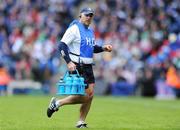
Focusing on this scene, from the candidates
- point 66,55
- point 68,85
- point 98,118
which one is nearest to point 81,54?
point 66,55

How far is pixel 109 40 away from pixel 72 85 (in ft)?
59.9

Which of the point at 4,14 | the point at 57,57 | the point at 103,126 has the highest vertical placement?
the point at 4,14

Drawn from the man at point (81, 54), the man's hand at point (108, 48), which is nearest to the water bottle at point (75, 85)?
the man at point (81, 54)

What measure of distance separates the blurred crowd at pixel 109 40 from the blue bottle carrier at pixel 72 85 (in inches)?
594

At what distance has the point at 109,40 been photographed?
102 ft

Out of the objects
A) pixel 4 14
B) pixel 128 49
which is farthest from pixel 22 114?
pixel 4 14

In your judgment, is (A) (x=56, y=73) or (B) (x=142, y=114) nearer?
(B) (x=142, y=114)

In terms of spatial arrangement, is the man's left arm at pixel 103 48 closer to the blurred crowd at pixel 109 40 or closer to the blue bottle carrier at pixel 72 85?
the blue bottle carrier at pixel 72 85

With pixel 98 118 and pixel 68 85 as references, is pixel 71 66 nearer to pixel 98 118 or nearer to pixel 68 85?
pixel 68 85

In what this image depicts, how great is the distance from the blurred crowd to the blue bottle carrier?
15.1m

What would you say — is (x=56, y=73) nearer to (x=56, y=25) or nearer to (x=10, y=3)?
(x=56, y=25)

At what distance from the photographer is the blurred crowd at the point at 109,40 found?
94.2ft

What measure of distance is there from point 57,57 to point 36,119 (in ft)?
48.4

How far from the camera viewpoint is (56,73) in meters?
29.7
